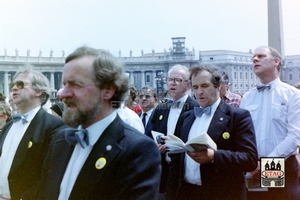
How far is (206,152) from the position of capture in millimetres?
2316

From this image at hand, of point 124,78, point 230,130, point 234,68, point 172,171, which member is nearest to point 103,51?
point 124,78

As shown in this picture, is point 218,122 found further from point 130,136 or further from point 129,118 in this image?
point 130,136

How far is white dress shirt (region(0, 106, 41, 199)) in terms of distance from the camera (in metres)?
2.68

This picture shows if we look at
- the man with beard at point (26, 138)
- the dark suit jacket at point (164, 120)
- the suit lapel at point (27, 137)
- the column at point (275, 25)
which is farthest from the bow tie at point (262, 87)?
the column at point (275, 25)

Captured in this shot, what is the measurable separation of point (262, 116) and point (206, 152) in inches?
41.4

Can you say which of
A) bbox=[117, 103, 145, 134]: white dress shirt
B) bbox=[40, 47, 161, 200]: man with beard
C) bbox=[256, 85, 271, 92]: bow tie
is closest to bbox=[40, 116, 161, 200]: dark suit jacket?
bbox=[40, 47, 161, 200]: man with beard

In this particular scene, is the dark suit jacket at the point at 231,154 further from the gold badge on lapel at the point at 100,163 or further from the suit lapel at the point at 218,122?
the gold badge on lapel at the point at 100,163

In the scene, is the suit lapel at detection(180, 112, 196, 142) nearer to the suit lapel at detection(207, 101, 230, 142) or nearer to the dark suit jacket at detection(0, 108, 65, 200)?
the suit lapel at detection(207, 101, 230, 142)

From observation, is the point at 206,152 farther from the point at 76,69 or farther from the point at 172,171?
the point at 76,69

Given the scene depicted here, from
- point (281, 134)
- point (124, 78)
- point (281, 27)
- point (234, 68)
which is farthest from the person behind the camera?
point (281, 27)

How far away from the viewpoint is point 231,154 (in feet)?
8.09

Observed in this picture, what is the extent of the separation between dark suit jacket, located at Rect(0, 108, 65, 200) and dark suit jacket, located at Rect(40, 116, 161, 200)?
3.95 feet

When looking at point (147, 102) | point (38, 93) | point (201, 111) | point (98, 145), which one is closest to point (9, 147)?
point (38, 93)

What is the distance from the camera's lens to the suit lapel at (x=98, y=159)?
151 cm
